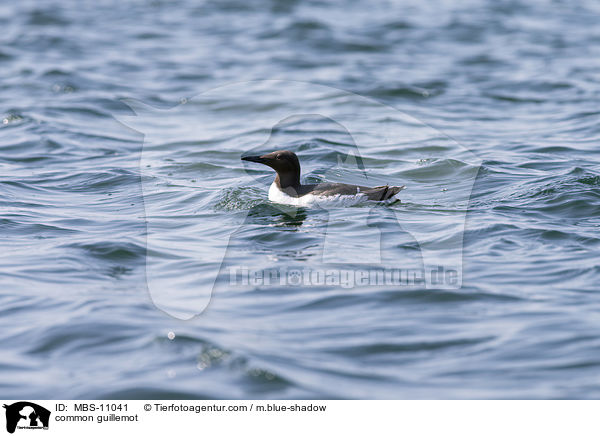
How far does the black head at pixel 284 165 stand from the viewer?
10555mm

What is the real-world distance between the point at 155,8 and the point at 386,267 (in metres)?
21.5

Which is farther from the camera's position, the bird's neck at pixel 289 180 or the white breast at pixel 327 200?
the bird's neck at pixel 289 180

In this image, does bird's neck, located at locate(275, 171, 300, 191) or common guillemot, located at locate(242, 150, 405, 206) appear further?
bird's neck, located at locate(275, 171, 300, 191)

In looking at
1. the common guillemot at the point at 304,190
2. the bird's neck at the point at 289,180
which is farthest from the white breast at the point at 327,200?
the bird's neck at the point at 289,180

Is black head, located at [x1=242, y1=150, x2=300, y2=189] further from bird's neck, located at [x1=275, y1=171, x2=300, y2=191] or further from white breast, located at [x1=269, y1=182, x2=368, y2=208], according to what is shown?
white breast, located at [x1=269, y1=182, x2=368, y2=208]

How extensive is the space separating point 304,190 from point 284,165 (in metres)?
0.42

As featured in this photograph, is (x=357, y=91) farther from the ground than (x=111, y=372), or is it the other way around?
(x=111, y=372)

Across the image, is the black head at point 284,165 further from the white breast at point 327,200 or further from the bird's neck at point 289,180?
the white breast at point 327,200

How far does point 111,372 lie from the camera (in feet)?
19.7

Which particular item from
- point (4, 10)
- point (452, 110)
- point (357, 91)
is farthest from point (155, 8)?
point (452, 110)

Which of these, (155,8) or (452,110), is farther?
(155,8)

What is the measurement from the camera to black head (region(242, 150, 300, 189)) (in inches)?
416

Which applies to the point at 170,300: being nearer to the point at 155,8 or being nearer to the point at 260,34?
the point at 260,34

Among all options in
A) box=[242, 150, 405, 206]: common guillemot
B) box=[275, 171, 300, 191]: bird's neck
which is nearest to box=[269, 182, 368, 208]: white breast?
box=[242, 150, 405, 206]: common guillemot
